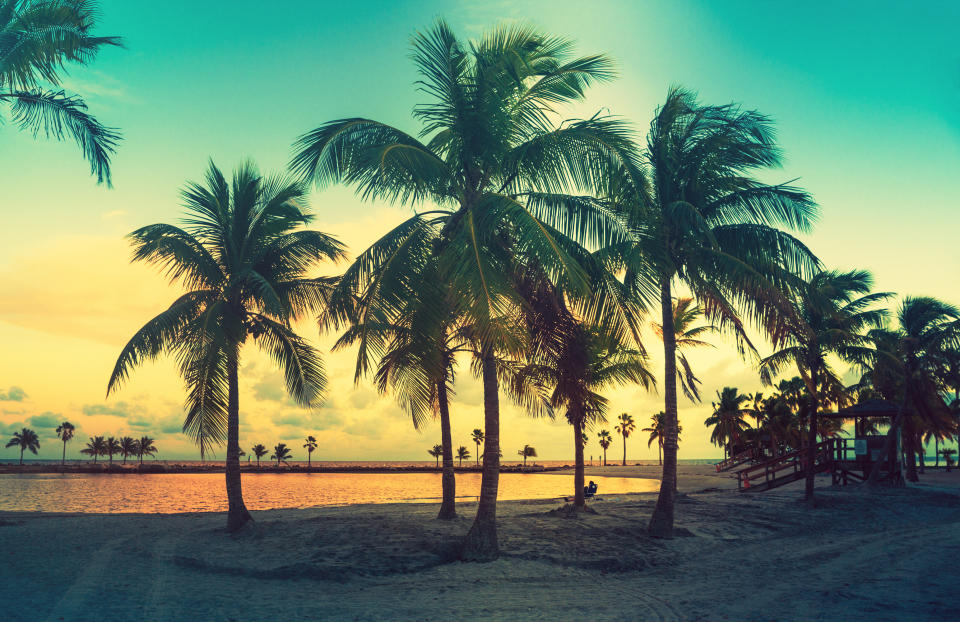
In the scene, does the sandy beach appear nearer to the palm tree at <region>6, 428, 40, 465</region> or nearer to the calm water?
the calm water

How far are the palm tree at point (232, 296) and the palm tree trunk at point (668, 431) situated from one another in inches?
353

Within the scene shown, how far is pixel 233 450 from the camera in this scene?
15.5 m

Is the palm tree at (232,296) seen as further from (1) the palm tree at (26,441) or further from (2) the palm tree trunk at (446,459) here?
(1) the palm tree at (26,441)

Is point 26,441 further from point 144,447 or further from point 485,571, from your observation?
point 485,571

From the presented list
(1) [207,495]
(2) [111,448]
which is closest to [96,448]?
(2) [111,448]

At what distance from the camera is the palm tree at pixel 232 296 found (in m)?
14.7

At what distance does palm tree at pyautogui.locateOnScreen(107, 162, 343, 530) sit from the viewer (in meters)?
14.7

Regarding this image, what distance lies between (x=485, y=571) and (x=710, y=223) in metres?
10.3

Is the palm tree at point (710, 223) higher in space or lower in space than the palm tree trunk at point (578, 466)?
higher

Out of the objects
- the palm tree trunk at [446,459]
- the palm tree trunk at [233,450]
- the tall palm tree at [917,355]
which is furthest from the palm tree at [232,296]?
the tall palm tree at [917,355]

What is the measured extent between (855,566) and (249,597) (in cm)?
1072

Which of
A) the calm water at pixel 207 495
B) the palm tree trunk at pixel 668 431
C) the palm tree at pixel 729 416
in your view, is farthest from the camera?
the palm tree at pixel 729 416

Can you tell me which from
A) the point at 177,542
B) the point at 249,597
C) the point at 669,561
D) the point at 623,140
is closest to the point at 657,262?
the point at 623,140

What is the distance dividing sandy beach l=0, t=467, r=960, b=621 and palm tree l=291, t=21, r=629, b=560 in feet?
6.06
